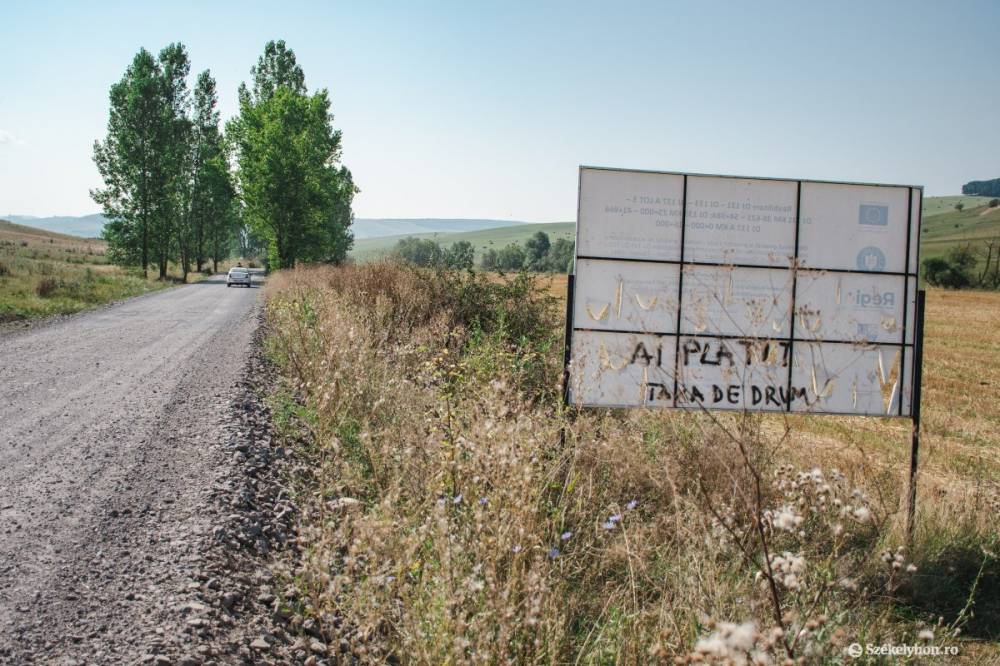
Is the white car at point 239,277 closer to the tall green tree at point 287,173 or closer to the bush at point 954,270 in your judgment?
the tall green tree at point 287,173

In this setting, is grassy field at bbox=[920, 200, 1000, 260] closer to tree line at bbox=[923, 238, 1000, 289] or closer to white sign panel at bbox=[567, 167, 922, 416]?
tree line at bbox=[923, 238, 1000, 289]

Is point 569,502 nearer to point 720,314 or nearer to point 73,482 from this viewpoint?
point 720,314

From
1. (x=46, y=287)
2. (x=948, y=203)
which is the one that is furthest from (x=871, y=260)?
(x=948, y=203)

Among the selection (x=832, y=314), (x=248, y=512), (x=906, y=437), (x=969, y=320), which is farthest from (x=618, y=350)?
(x=969, y=320)

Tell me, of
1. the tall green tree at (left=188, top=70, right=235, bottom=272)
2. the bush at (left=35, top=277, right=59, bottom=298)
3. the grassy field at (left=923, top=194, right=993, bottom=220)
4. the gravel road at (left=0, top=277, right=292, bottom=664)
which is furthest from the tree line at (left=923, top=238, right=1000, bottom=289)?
the grassy field at (left=923, top=194, right=993, bottom=220)

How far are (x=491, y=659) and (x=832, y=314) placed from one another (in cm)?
461

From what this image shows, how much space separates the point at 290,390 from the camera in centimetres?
848

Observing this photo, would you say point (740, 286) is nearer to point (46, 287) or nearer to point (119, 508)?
point (119, 508)

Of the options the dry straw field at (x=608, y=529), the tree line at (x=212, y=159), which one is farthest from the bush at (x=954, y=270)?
the dry straw field at (x=608, y=529)

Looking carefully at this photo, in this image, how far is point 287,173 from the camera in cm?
4025

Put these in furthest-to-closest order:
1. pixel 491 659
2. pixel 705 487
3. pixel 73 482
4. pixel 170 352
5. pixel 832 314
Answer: pixel 170 352 → pixel 832 314 → pixel 705 487 → pixel 73 482 → pixel 491 659

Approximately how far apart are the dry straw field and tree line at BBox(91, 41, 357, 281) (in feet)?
110

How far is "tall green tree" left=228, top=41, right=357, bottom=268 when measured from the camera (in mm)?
40125

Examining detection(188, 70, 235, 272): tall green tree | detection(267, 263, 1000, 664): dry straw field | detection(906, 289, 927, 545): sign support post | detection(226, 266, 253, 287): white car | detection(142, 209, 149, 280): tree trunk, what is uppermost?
detection(188, 70, 235, 272): tall green tree
